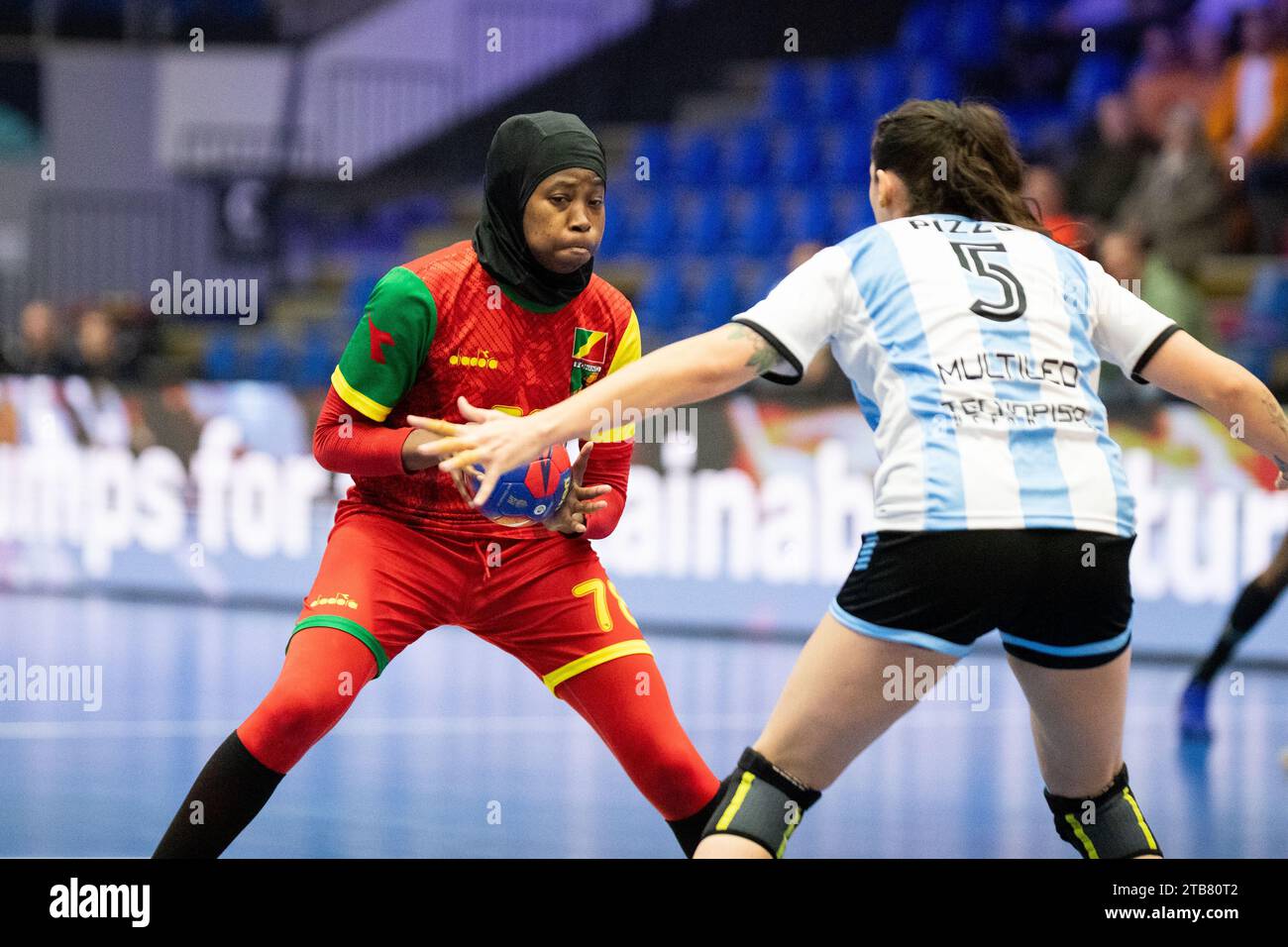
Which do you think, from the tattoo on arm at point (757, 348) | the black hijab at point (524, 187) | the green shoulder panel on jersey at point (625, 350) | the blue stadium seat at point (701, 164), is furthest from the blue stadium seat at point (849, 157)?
the tattoo on arm at point (757, 348)

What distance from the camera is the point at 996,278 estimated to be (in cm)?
319

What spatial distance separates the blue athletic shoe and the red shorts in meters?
3.76

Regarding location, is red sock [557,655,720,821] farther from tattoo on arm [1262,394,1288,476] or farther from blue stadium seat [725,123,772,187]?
blue stadium seat [725,123,772,187]

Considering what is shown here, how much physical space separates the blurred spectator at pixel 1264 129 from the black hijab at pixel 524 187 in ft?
26.3

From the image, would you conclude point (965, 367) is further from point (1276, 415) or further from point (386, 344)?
point (386, 344)

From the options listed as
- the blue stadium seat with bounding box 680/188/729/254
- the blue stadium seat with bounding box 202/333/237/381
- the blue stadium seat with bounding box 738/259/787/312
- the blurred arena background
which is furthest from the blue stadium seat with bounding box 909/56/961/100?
the blue stadium seat with bounding box 202/333/237/381

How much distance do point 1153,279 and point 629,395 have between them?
23.2 feet

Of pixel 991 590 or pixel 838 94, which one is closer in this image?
pixel 991 590

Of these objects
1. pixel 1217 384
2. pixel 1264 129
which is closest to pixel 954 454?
pixel 1217 384

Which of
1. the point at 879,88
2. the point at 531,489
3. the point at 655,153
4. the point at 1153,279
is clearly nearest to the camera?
the point at 531,489

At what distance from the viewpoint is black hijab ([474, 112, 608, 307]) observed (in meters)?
3.88

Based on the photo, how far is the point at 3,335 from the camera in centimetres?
1628

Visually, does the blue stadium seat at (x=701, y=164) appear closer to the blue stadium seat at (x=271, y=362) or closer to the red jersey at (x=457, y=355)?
the blue stadium seat at (x=271, y=362)
